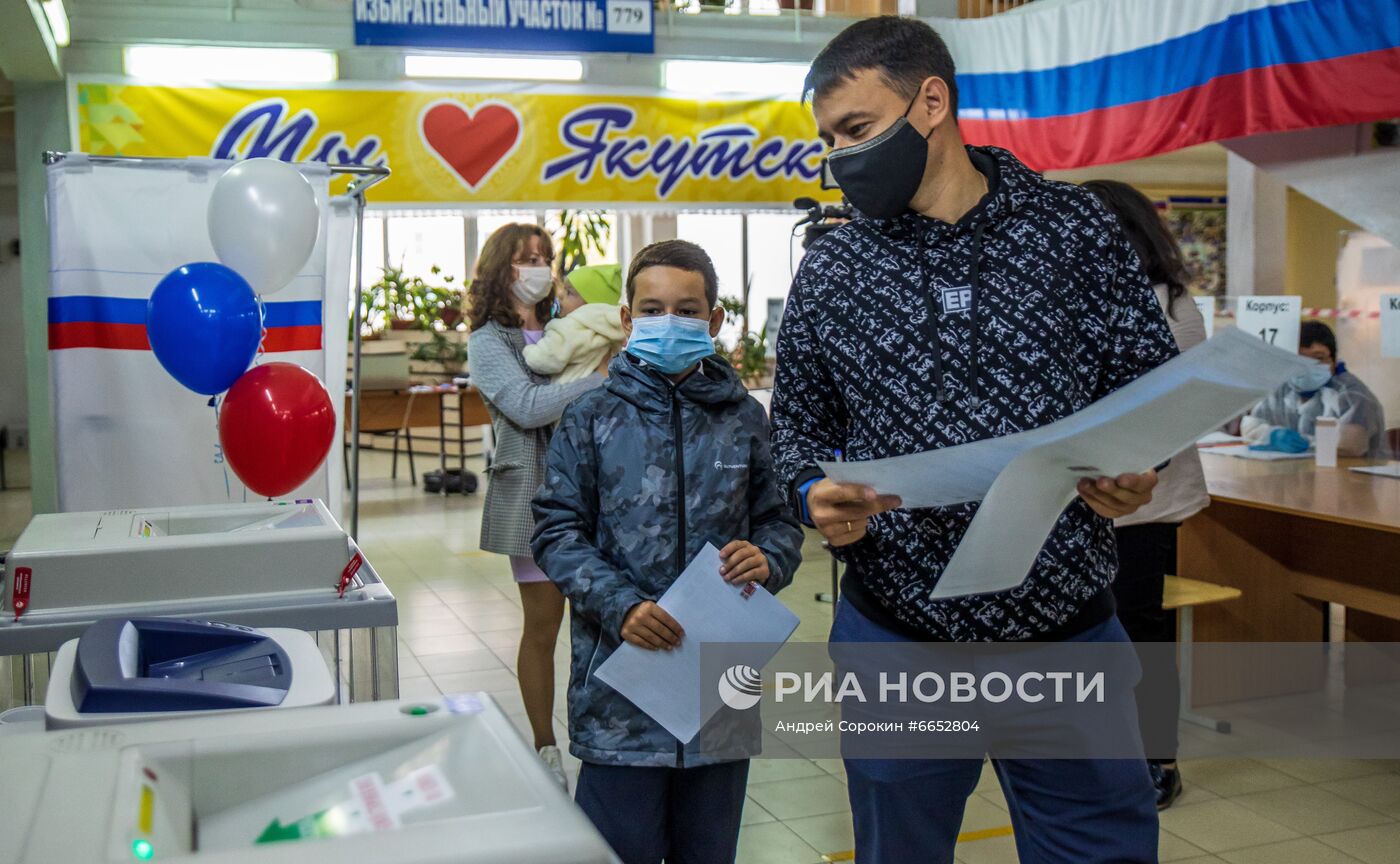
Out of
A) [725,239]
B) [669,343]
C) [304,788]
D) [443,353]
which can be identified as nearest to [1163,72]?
[669,343]

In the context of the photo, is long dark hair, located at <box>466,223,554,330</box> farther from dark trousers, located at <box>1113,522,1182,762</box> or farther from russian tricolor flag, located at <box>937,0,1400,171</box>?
russian tricolor flag, located at <box>937,0,1400,171</box>

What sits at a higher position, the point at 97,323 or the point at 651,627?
the point at 97,323

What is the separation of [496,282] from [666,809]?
184 centimetres

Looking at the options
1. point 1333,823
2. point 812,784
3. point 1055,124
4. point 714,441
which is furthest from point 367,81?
point 1333,823

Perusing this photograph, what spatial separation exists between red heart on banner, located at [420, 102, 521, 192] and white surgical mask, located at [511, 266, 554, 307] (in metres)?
2.91

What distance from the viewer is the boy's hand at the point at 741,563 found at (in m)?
1.98

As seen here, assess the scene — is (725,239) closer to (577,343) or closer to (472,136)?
(472,136)

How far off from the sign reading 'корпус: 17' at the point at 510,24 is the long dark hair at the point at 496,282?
2.90m

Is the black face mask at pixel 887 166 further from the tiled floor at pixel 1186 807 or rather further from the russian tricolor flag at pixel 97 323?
the russian tricolor flag at pixel 97 323

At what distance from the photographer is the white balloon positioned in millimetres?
2998

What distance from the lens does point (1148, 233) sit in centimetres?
296

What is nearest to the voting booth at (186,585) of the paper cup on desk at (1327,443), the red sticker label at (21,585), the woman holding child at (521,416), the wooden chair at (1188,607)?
the red sticker label at (21,585)

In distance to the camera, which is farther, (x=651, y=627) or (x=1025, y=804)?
(x=651, y=627)

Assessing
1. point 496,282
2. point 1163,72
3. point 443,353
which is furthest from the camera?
point 443,353
